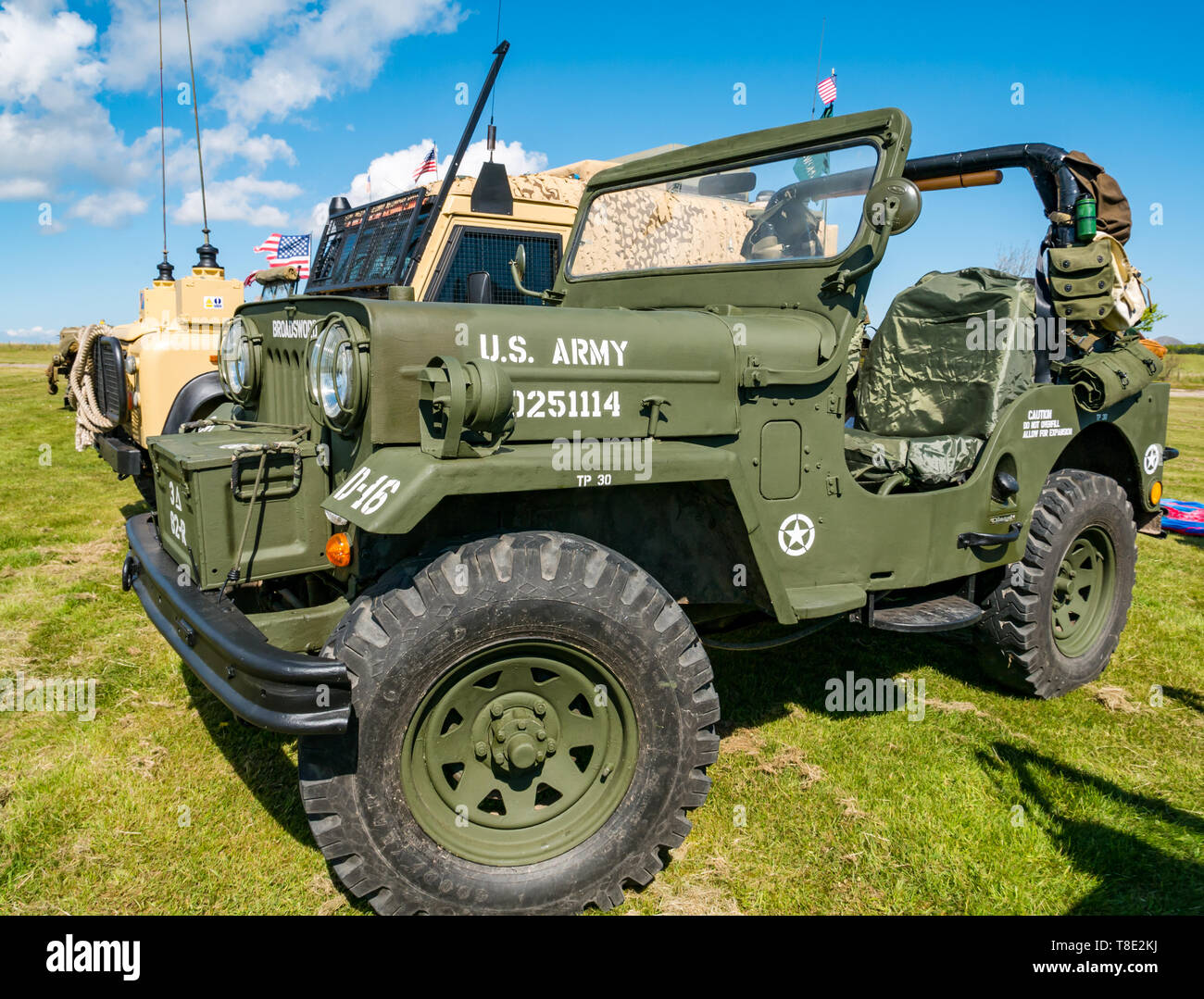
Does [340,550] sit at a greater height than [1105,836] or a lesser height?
greater

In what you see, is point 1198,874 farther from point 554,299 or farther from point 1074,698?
point 554,299

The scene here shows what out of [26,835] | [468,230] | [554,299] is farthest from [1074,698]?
[468,230]

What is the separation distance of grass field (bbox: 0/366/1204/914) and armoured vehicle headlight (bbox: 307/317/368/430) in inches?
56.3

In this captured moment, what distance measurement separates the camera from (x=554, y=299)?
13.6 feet

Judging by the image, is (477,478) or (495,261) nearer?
(477,478)

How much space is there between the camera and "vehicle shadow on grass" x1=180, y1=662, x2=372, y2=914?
9.76 ft

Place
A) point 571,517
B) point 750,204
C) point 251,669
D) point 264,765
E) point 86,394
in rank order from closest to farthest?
1. point 251,669
2. point 571,517
3. point 264,765
4. point 750,204
5. point 86,394

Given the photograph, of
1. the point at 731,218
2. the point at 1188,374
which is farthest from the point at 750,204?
the point at 1188,374

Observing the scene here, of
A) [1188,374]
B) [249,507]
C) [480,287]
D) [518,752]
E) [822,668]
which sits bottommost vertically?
[822,668]

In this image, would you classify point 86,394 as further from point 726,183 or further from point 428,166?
point 726,183

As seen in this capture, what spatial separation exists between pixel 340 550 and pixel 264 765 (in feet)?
4.17

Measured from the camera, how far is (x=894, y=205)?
3.01 meters

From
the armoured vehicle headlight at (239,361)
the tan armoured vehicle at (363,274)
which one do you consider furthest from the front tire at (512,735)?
the tan armoured vehicle at (363,274)

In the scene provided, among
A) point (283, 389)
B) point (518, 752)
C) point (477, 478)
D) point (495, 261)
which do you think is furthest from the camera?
point (495, 261)
